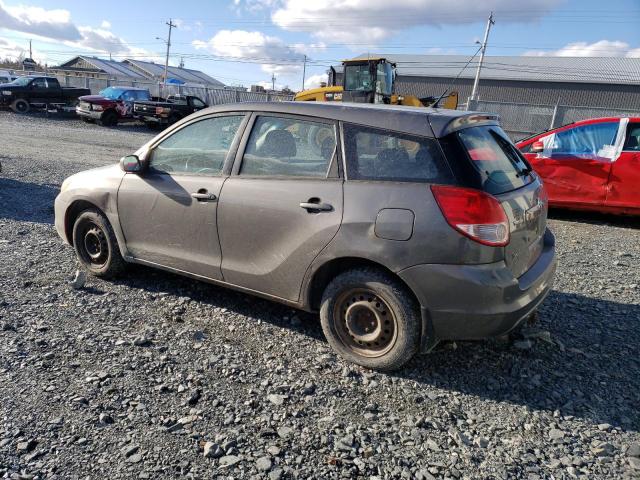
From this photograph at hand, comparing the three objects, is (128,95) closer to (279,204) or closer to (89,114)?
(89,114)

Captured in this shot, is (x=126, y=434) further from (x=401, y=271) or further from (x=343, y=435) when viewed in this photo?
(x=401, y=271)

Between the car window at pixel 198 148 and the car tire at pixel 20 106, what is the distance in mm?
26249

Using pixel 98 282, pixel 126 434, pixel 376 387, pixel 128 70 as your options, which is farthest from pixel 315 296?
pixel 128 70

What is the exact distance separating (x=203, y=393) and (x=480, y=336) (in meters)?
1.71

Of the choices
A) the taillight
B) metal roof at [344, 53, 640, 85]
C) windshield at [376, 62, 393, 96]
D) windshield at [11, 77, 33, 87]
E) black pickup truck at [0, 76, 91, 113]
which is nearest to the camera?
the taillight

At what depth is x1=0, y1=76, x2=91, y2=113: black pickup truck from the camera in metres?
25.0

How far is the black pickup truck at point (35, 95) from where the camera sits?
81.9ft

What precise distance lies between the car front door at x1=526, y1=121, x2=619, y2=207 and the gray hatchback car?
4598mm

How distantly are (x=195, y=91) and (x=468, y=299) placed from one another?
35.4 meters

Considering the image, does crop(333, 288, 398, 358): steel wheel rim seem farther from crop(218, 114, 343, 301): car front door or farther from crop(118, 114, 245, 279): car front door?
crop(118, 114, 245, 279): car front door

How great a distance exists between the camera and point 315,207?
315 cm

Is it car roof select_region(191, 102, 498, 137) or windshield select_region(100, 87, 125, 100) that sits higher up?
windshield select_region(100, 87, 125, 100)

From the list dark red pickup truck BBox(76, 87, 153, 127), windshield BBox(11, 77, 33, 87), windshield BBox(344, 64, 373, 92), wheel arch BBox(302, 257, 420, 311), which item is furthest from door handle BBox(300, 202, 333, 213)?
windshield BBox(11, 77, 33, 87)

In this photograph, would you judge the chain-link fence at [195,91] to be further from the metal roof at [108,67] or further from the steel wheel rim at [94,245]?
the metal roof at [108,67]
